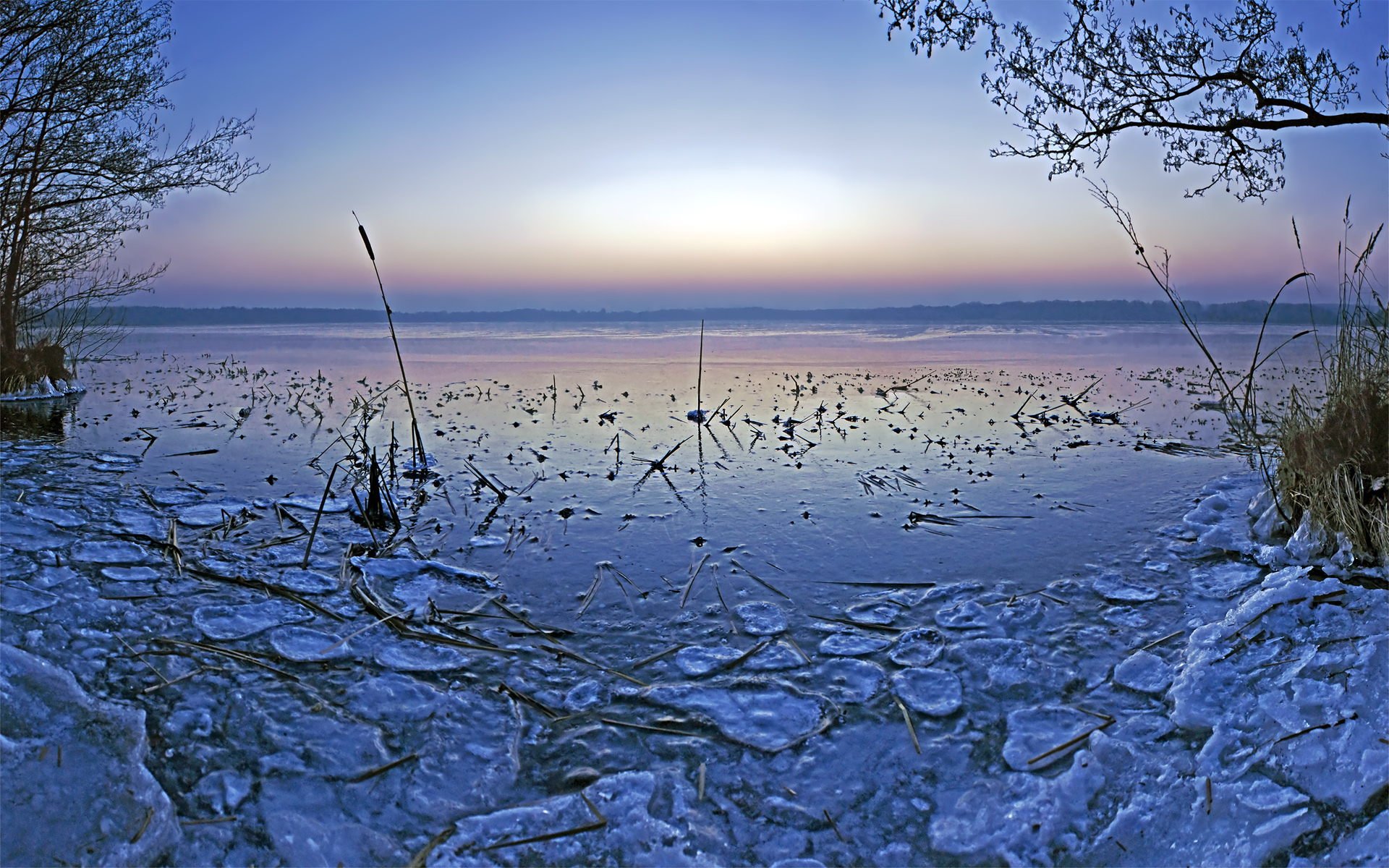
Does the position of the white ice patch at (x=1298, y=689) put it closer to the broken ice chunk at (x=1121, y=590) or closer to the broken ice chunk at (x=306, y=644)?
the broken ice chunk at (x=1121, y=590)

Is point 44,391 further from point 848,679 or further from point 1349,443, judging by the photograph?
point 1349,443

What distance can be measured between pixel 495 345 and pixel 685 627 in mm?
32906

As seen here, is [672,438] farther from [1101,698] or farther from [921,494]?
[1101,698]

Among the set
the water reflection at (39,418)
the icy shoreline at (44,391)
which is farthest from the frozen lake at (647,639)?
the icy shoreline at (44,391)

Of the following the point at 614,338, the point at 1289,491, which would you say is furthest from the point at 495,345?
the point at 1289,491

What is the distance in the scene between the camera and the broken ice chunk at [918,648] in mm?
3867

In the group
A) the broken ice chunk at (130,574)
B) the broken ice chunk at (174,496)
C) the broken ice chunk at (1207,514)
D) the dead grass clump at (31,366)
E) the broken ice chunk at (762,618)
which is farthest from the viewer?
the dead grass clump at (31,366)

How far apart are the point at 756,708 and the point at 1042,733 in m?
1.26

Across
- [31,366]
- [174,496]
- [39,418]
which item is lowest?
[174,496]

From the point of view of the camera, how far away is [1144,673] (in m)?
3.67

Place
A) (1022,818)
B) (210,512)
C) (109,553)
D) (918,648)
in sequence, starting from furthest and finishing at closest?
(210,512) < (109,553) < (918,648) < (1022,818)

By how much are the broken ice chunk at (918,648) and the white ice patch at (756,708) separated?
631mm

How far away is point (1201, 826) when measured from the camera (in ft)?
8.58

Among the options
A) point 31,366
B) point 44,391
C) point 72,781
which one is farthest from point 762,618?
point 31,366
